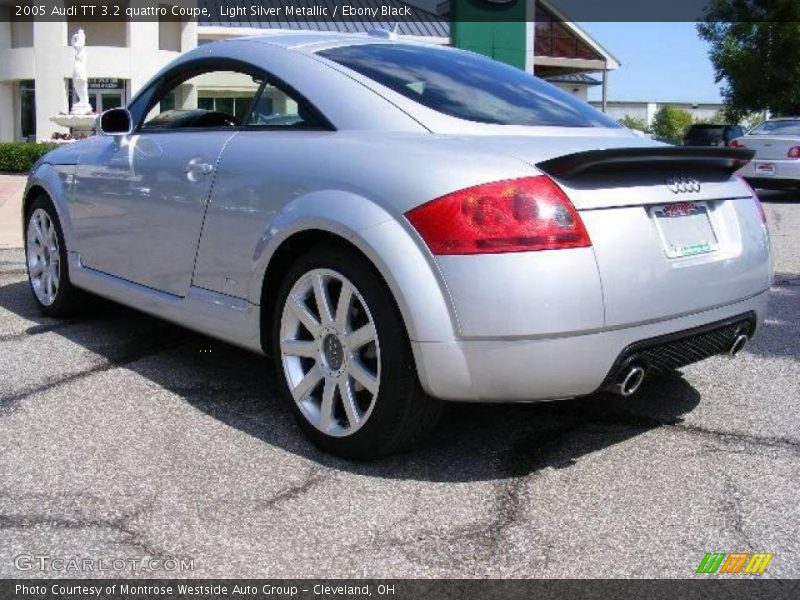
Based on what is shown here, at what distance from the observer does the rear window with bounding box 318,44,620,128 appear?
333 centimetres

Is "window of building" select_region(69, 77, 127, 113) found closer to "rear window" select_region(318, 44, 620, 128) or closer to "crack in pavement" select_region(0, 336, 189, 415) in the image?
"crack in pavement" select_region(0, 336, 189, 415)

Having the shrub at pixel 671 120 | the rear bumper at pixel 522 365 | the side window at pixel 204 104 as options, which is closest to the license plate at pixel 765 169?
the side window at pixel 204 104

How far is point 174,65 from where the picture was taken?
429cm

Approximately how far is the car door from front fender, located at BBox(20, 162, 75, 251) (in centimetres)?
10

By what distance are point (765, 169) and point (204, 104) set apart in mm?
12244

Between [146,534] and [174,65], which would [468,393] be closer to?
[146,534]

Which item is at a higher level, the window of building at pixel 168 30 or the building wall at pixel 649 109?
the building wall at pixel 649 109

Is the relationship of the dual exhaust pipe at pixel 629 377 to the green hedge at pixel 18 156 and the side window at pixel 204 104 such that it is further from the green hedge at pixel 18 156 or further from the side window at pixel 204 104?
the green hedge at pixel 18 156

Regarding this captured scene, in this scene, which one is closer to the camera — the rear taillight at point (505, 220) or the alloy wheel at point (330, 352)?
the rear taillight at point (505, 220)

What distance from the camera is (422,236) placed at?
277 cm

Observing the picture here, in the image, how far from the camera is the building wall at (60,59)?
1375 inches

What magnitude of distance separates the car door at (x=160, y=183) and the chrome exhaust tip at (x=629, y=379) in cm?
178

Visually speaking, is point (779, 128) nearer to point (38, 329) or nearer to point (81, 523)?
point (38, 329)

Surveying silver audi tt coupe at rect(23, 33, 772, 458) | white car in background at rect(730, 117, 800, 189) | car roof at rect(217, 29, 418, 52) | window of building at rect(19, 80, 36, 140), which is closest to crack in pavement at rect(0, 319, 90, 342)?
silver audi tt coupe at rect(23, 33, 772, 458)
